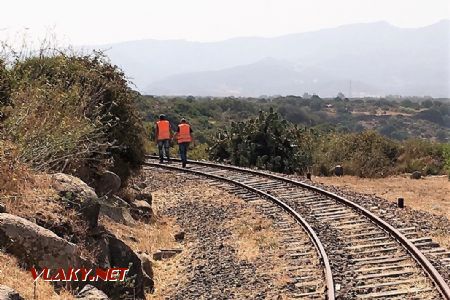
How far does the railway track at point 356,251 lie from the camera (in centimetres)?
760

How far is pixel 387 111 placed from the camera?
11225 centimetres

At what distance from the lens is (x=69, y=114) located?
9875 millimetres

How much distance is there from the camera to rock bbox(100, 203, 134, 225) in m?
10.9

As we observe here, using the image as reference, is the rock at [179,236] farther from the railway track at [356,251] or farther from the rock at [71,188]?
the rock at [71,188]

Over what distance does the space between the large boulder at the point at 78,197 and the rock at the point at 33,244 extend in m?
1.10

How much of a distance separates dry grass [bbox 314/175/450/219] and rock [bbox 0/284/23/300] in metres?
10.3

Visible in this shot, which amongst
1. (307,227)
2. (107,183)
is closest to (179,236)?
(107,183)

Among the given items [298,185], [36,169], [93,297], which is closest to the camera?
[93,297]

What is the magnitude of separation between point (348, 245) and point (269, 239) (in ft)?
5.25

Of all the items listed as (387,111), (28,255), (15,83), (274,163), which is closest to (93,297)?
(28,255)

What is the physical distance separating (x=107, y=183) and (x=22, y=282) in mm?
6104

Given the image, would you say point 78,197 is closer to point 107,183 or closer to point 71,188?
point 71,188

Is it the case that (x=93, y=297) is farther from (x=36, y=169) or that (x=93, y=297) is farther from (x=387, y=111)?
(x=387, y=111)

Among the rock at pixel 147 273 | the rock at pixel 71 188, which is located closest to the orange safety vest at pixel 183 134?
the rock at pixel 147 273
